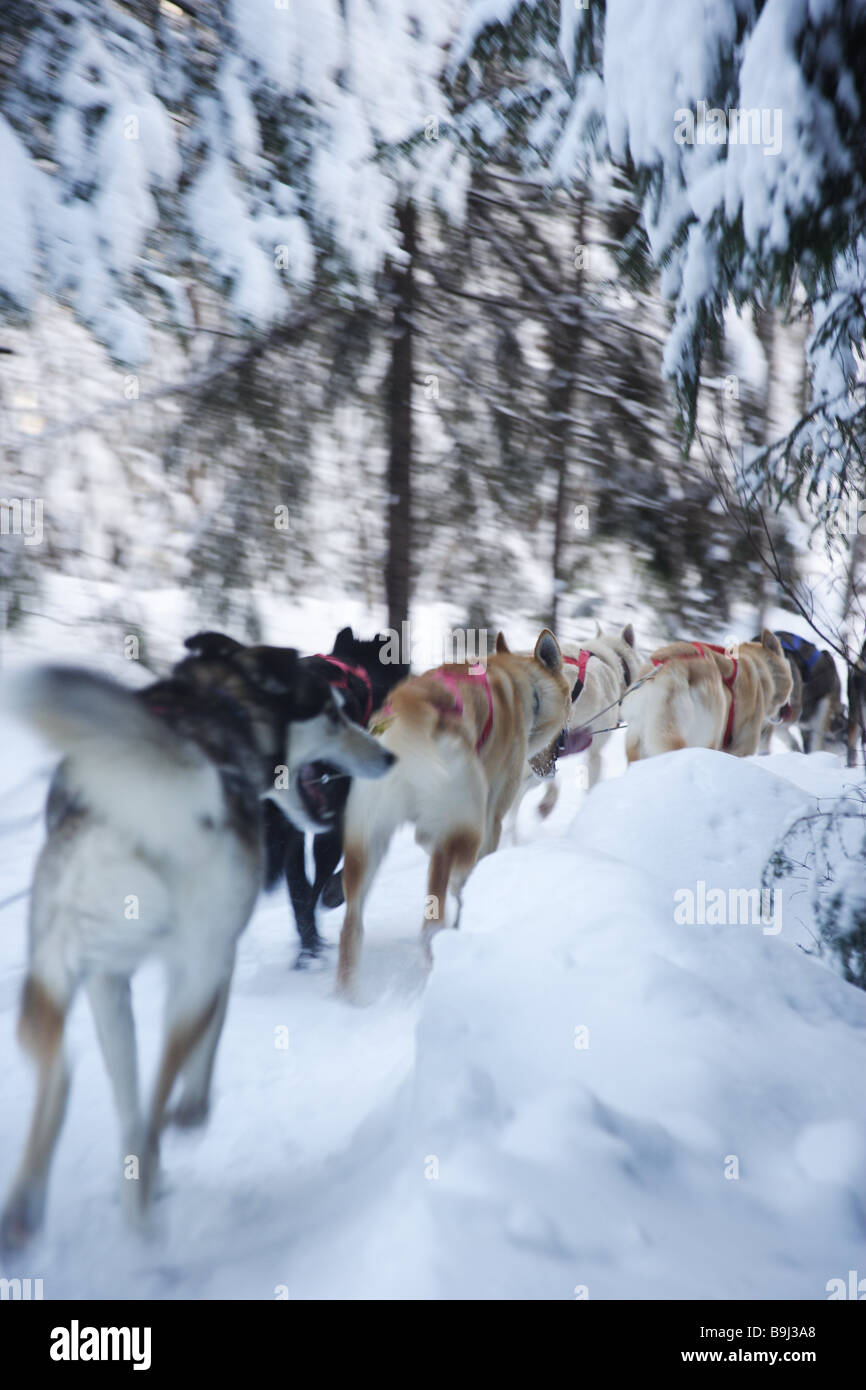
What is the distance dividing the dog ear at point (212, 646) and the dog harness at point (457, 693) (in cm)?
121

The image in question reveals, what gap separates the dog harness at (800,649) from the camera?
784 centimetres

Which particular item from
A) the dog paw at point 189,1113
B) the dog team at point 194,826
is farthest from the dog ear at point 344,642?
the dog paw at point 189,1113

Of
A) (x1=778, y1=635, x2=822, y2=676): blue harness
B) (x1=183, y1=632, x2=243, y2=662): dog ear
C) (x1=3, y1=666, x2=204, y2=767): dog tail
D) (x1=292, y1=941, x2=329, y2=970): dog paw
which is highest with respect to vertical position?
(x1=778, y1=635, x2=822, y2=676): blue harness

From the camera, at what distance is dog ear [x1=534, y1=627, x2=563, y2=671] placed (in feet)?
15.9

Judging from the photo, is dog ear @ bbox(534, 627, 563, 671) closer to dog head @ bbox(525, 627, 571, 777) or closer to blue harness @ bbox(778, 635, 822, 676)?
dog head @ bbox(525, 627, 571, 777)

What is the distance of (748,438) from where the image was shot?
17.5 feet

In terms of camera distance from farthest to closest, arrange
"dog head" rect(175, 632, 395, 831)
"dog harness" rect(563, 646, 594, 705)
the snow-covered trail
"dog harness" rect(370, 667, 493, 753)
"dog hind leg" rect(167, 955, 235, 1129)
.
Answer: "dog harness" rect(563, 646, 594, 705), "dog harness" rect(370, 667, 493, 753), "dog head" rect(175, 632, 395, 831), "dog hind leg" rect(167, 955, 235, 1129), the snow-covered trail

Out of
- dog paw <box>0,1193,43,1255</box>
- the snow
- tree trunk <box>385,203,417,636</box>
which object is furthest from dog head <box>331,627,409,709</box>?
dog paw <box>0,1193,43,1255</box>

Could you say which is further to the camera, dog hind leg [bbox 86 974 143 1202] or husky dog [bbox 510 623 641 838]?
husky dog [bbox 510 623 641 838]

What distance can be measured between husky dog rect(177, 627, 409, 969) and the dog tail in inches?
40.3

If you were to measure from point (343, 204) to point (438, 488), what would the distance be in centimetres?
197

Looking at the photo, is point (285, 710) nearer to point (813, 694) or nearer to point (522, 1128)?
point (522, 1128)

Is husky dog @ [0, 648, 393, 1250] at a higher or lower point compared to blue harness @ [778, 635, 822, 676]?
lower
